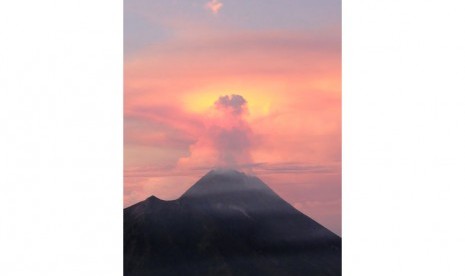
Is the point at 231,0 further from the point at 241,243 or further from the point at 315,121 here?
the point at 241,243

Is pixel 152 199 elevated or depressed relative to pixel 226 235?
elevated

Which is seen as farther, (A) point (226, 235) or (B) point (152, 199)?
(A) point (226, 235)

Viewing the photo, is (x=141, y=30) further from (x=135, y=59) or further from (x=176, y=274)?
(x=176, y=274)

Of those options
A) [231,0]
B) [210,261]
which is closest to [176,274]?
[210,261]

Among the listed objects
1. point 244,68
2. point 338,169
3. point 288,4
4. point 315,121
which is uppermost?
point 288,4

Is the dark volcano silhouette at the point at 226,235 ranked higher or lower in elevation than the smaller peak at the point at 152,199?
lower

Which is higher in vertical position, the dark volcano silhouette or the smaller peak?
the smaller peak
